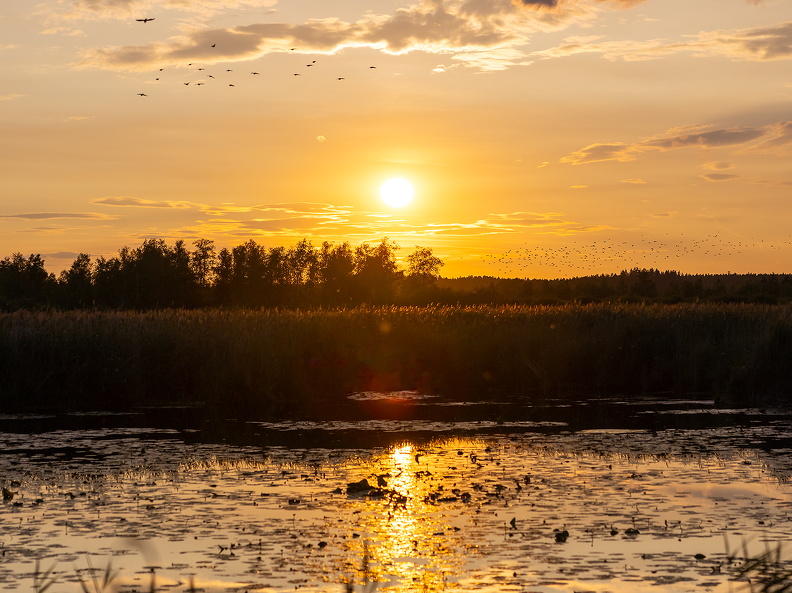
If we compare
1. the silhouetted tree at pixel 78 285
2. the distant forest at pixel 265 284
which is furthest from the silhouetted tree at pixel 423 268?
the silhouetted tree at pixel 78 285

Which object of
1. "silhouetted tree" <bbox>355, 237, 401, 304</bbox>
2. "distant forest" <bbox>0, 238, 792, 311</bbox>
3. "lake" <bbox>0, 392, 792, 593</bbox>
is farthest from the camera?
"silhouetted tree" <bbox>355, 237, 401, 304</bbox>

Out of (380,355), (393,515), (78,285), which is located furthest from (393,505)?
(78,285)

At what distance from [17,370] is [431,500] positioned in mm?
16815

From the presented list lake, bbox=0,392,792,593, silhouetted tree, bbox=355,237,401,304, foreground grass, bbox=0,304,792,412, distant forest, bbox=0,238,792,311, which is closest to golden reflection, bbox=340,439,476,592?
lake, bbox=0,392,792,593

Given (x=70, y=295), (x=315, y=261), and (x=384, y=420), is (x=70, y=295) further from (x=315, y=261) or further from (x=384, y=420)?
(x=384, y=420)

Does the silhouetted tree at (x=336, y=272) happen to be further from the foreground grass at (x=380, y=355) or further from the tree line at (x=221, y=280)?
the foreground grass at (x=380, y=355)

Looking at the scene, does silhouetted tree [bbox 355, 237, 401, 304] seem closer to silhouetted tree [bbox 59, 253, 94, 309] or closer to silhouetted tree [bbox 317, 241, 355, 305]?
silhouetted tree [bbox 317, 241, 355, 305]

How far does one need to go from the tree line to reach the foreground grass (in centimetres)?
4805

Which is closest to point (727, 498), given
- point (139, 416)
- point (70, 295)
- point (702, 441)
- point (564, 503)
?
point (564, 503)

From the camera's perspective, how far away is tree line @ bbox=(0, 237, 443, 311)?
8806cm

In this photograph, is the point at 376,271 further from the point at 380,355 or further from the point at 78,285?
the point at 380,355

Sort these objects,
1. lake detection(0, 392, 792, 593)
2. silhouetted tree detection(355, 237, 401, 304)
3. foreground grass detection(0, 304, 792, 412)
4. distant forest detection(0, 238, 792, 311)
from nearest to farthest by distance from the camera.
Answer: lake detection(0, 392, 792, 593) < foreground grass detection(0, 304, 792, 412) < distant forest detection(0, 238, 792, 311) < silhouetted tree detection(355, 237, 401, 304)

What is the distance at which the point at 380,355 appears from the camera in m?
31.2

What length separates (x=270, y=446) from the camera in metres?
18.2
